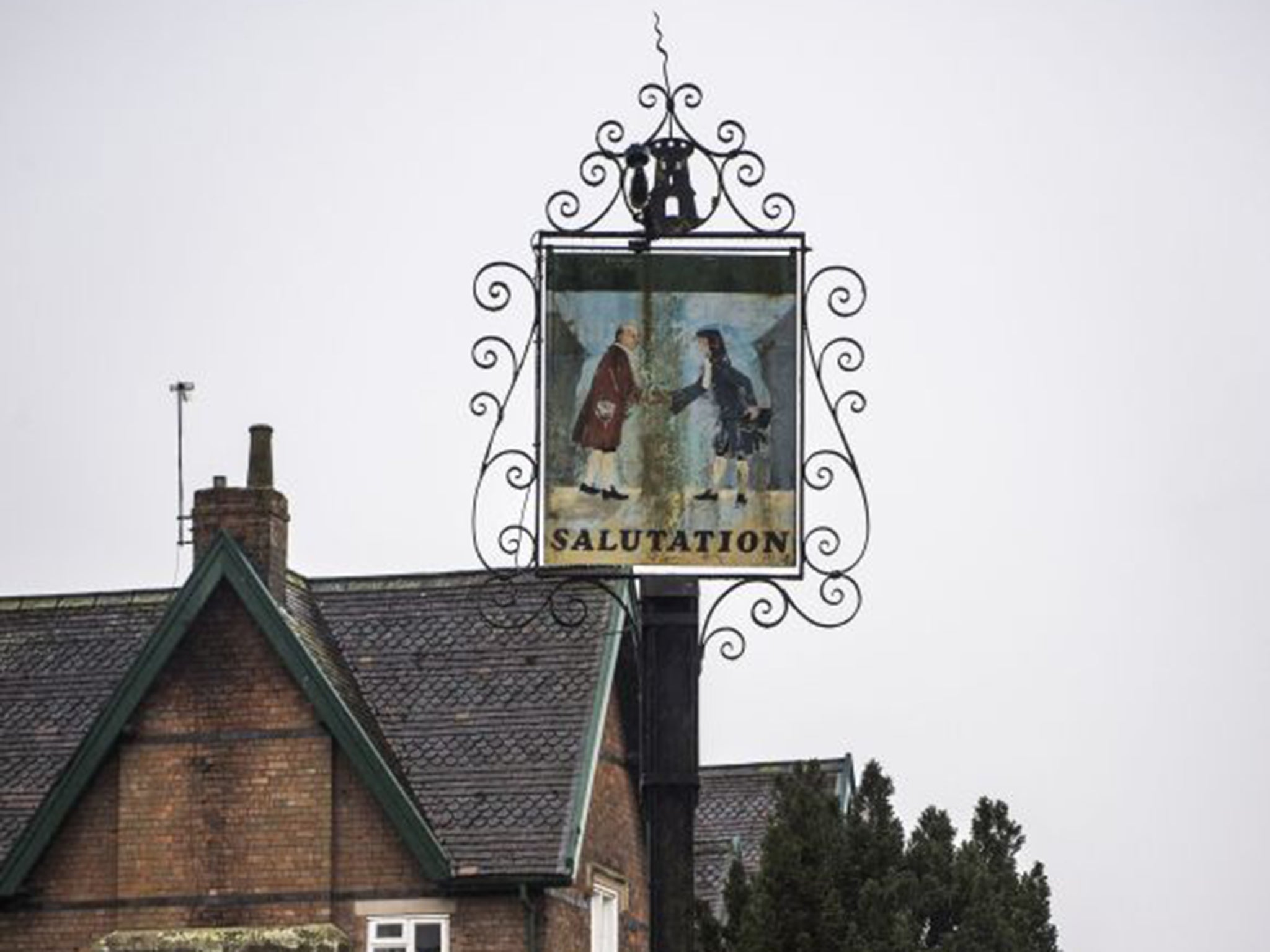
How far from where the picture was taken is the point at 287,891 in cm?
3953

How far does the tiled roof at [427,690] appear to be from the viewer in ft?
131

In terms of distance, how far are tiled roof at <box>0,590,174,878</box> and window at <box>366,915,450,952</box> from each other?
14.6ft

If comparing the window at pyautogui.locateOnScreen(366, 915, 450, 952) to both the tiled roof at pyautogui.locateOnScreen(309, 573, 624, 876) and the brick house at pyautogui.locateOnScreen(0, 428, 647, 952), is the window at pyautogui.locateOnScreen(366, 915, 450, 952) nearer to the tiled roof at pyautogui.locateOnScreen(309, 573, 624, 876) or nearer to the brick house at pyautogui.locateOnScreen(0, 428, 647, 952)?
the brick house at pyautogui.locateOnScreen(0, 428, 647, 952)

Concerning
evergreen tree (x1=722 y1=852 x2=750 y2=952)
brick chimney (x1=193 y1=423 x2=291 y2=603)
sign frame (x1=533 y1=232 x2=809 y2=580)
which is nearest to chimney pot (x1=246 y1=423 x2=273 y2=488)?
brick chimney (x1=193 y1=423 x2=291 y2=603)

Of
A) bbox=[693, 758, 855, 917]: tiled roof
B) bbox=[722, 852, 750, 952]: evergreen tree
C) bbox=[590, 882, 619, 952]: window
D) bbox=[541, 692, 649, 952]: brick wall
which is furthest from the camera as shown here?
bbox=[693, 758, 855, 917]: tiled roof

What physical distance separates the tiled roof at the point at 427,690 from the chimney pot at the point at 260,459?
4.88 ft

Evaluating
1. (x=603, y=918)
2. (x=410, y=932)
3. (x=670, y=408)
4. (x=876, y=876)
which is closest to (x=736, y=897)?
(x=876, y=876)

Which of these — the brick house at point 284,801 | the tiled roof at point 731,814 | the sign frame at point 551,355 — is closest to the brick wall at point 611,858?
the brick house at point 284,801

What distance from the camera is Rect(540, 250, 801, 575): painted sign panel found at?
61.5ft

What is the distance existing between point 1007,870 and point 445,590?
8.50m

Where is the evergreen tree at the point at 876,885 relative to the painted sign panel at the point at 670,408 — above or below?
below

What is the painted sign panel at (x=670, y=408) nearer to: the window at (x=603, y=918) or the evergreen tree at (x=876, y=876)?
the evergreen tree at (x=876, y=876)

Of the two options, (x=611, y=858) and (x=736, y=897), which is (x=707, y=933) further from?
(x=611, y=858)

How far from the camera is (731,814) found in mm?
48406
